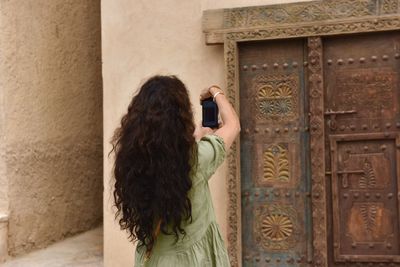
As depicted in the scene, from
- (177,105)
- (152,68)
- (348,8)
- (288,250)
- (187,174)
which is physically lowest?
(288,250)

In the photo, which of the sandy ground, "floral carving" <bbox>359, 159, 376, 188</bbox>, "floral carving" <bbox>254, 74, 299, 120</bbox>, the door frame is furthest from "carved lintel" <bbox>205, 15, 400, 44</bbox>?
the sandy ground

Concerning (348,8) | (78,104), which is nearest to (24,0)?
(78,104)

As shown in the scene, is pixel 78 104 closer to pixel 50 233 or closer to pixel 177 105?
pixel 50 233

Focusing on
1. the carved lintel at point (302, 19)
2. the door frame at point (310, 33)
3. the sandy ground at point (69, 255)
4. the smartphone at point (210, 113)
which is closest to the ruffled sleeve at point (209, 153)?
the smartphone at point (210, 113)

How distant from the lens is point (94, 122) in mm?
6484

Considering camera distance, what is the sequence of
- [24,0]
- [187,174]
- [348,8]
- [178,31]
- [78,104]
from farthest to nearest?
[78,104], [24,0], [178,31], [348,8], [187,174]

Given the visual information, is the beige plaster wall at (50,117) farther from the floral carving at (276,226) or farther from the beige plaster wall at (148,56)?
the floral carving at (276,226)

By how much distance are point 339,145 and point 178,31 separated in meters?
1.53

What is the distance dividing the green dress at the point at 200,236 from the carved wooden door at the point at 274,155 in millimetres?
2416

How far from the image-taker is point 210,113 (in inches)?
105

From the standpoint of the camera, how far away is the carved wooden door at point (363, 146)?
456 cm

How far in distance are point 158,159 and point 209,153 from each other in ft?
0.65

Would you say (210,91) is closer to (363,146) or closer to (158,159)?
(158,159)

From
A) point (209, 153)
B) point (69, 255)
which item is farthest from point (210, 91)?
point (69, 255)
